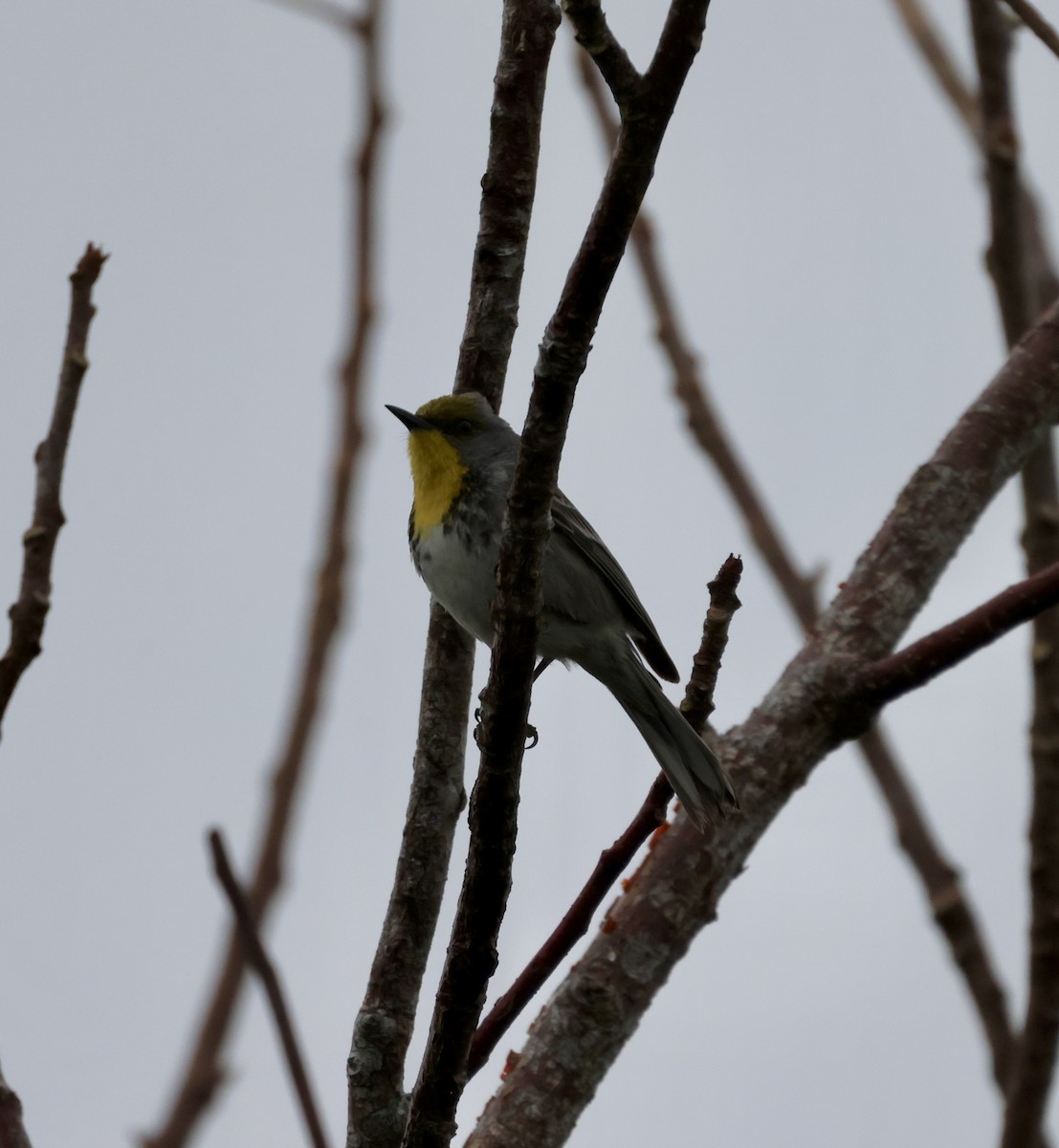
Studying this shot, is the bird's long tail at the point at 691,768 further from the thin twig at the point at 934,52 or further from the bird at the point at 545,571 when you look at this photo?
the thin twig at the point at 934,52

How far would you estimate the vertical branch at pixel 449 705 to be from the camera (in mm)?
3562

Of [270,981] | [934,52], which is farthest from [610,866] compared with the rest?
[934,52]

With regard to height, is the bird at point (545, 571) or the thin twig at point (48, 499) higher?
the bird at point (545, 571)

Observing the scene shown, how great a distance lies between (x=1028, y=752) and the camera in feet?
15.3

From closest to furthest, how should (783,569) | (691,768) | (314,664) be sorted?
(314,664), (691,768), (783,569)

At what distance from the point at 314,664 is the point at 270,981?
32.6 inches

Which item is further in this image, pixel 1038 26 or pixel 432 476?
pixel 432 476

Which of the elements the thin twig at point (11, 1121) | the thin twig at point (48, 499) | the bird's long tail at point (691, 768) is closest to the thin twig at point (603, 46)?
the thin twig at point (48, 499)

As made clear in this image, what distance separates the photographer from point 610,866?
2.99m

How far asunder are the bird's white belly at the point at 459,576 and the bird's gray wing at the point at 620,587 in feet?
1.06

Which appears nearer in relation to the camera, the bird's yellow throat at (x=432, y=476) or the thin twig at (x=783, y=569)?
the thin twig at (x=783, y=569)

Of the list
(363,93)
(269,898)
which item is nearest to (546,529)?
(269,898)

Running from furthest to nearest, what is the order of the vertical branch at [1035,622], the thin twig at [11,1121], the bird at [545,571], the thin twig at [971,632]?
the bird at [545,571] → the vertical branch at [1035,622] → the thin twig at [971,632] → the thin twig at [11,1121]

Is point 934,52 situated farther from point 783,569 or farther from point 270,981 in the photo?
point 270,981
